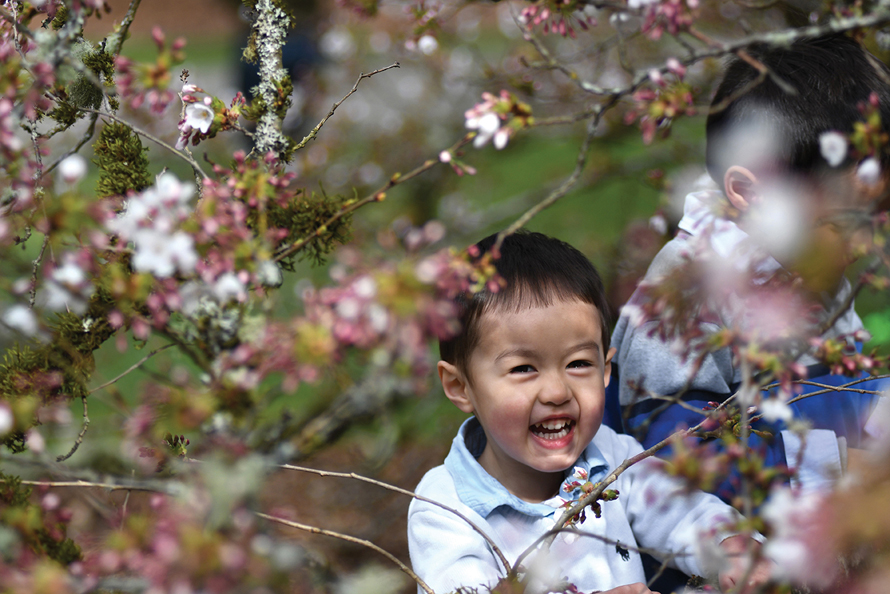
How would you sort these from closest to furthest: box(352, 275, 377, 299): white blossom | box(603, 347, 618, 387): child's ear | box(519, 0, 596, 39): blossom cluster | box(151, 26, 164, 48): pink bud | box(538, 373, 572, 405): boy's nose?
box(352, 275, 377, 299): white blossom
box(151, 26, 164, 48): pink bud
box(519, 0, 596, 39): blossom cluster
box(538, 373, 572, 405): boy's nose
box(603, 347, 618, 387): child's ear

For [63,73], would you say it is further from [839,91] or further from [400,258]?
[839,91]

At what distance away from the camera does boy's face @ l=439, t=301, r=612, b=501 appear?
162cm

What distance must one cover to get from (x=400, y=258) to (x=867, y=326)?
205 centimetres

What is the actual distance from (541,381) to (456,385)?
25 cm

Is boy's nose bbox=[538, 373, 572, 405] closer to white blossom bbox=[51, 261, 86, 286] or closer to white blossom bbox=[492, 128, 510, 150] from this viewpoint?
white blossom bbox=[492, 128, 510, 150]

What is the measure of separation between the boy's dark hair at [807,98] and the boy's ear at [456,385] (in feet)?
2.73

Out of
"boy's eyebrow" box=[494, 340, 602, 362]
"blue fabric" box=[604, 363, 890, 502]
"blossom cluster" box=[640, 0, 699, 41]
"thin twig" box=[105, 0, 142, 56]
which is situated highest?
"blossom cluster" box=[640, 0, 699, 41]

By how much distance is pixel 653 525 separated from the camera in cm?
171

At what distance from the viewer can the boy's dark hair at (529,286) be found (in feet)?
5.41

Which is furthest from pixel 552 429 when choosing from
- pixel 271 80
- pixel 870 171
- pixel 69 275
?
pixel 69 275

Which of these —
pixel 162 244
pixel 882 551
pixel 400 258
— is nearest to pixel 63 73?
pixel 162 244

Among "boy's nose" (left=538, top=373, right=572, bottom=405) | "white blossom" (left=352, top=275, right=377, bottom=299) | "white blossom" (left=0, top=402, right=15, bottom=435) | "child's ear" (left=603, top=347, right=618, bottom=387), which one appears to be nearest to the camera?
"white blossom" (left=352, top=275, right=377, bottom=299)

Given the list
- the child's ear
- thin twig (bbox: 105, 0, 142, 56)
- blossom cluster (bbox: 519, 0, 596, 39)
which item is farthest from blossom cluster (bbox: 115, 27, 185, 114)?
the child's ear

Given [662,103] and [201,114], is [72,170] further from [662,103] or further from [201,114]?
[662,103]
